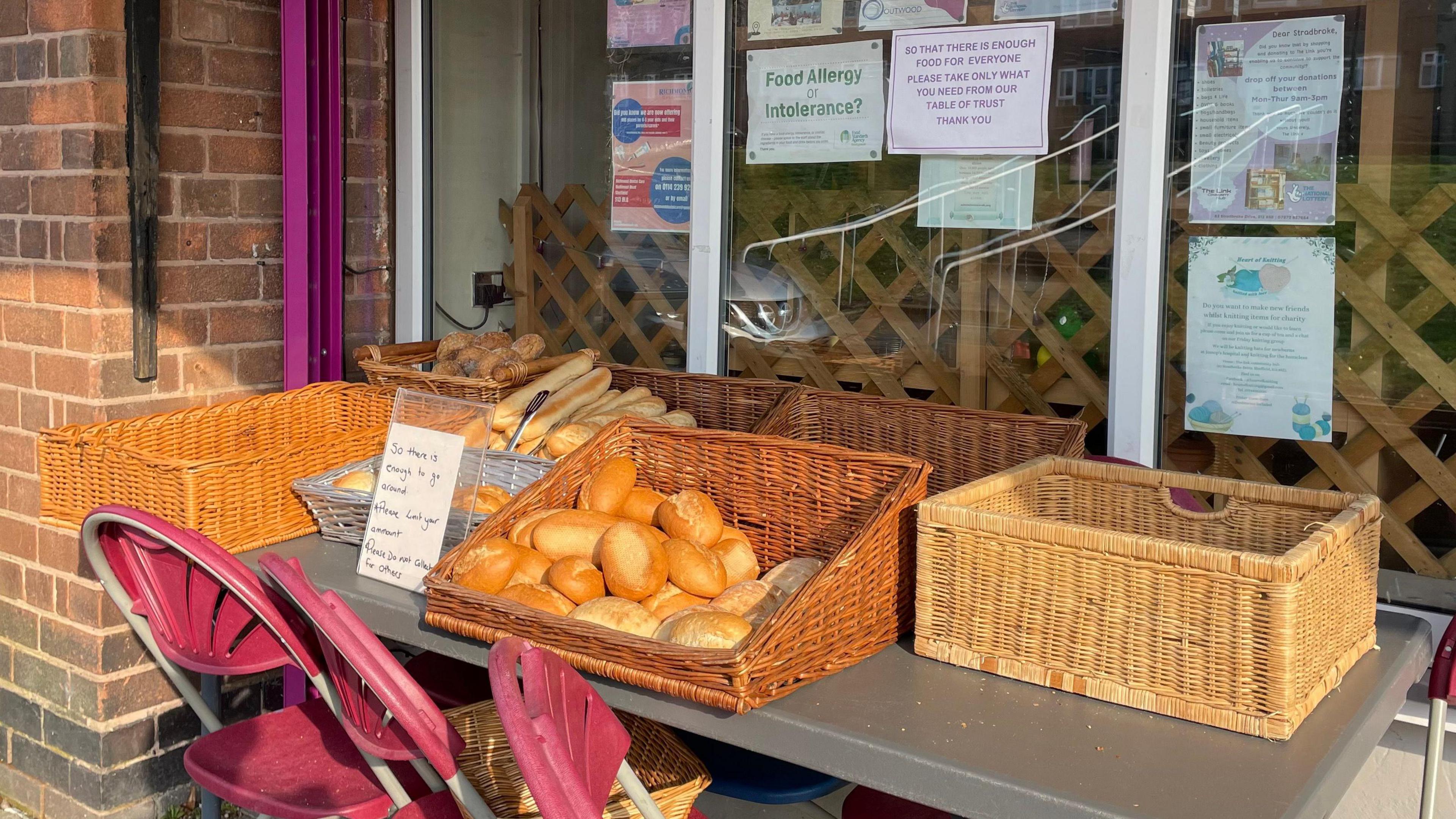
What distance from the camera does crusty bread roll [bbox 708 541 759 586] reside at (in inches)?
70.7

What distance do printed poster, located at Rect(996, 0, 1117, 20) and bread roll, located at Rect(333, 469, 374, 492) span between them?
1.42 m

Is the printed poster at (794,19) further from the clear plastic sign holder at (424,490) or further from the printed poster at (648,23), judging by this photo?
the clear plastic sign holder at (424,490)

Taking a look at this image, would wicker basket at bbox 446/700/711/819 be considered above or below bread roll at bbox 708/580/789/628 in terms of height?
below

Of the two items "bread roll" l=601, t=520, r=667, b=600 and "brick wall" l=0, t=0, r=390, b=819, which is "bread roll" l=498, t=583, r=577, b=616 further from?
"brick wall" l=0, t=0, r=390, b=819

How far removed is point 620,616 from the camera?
1.59 meters

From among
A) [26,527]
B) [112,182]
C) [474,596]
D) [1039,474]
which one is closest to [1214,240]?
[1039,474]

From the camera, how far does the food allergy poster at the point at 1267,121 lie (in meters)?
2.13

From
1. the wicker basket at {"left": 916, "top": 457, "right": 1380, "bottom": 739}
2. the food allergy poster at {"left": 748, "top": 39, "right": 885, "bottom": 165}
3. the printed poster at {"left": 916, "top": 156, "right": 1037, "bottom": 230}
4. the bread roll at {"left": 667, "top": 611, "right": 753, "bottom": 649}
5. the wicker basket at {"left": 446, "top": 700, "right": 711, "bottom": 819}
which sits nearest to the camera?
the wicker basket at {"left": 916, "top": 457, "right": 1380, "bottom": 739}

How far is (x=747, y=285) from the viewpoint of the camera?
9.21 feet

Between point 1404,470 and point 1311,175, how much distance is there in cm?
51

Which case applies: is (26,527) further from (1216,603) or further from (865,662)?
(1216,603)

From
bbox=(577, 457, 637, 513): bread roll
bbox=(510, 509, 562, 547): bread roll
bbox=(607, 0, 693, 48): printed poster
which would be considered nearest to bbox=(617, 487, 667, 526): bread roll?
bbox=(577, 457, 637, 513): bread roll

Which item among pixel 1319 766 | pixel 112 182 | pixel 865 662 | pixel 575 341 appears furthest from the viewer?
pixel 575 341

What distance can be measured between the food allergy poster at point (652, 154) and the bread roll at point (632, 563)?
4.25 ft
